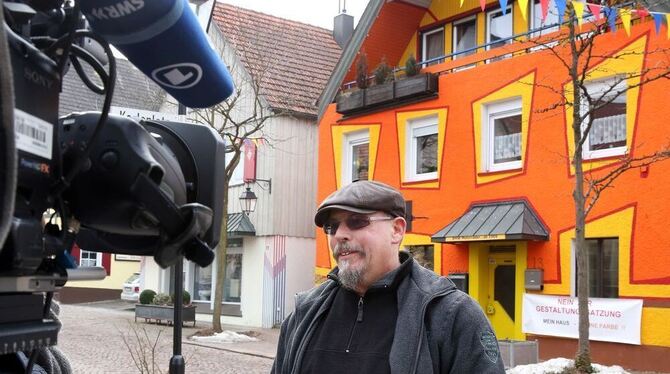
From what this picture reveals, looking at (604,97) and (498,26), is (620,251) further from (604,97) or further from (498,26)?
(498,26)

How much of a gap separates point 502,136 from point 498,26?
263 cm

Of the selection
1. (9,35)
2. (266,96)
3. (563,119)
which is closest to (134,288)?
(266,96)

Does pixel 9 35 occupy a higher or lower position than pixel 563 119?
lower

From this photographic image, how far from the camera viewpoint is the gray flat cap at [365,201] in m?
3.22

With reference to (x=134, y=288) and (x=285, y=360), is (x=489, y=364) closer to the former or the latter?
(x=285, y=360)

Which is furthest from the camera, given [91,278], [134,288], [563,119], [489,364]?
[134,288]

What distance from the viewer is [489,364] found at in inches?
113

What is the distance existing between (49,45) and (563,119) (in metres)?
14.5

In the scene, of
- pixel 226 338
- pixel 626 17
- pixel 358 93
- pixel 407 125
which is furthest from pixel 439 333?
pixel 226 338

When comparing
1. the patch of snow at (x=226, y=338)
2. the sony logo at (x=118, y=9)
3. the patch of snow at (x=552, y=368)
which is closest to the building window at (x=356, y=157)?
the patch of snow at (x=226, y=338)

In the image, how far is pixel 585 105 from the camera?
15.0m

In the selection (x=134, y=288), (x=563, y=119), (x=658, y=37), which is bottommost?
(x=134, y=288)

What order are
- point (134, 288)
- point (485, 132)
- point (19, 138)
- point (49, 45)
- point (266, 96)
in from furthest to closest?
point (134, 288) → point (266, 96) → point (485, 132) → point (49, 45) → point (19, 138)

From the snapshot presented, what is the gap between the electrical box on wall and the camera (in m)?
15.2
